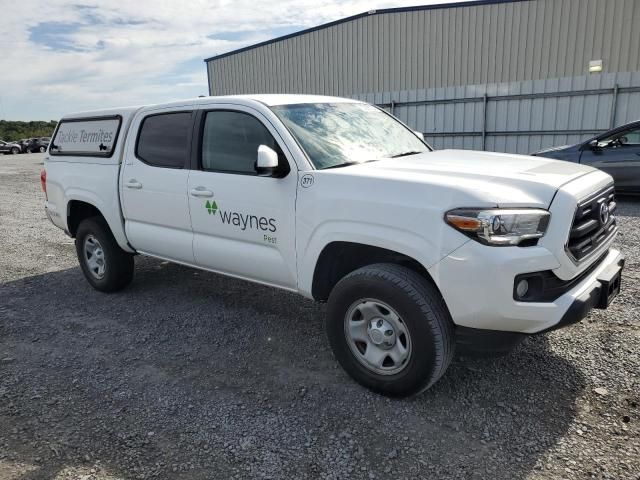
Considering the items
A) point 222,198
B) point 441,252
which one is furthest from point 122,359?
point 441,252

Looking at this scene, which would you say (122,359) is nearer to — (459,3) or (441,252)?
(441,252)

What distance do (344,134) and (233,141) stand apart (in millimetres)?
868

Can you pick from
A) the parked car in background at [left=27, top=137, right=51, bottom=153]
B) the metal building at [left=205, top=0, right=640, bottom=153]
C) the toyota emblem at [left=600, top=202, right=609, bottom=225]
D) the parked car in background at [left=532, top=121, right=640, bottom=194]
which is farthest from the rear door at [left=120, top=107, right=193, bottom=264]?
the parked car in background at [left=27, top=137, right=51, bottom=153]

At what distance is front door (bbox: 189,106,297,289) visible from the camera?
3.49 meters

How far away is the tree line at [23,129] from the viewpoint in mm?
56250

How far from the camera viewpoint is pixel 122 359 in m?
3.81

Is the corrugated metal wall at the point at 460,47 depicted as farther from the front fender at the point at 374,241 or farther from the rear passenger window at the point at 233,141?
the front fender at the point at 374,241

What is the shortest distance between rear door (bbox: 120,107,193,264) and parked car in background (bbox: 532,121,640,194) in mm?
7665

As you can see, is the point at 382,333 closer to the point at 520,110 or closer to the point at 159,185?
the point at 159,185

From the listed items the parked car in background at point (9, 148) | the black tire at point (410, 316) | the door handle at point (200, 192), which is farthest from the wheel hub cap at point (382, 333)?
the parked car in background at point (9, 148)

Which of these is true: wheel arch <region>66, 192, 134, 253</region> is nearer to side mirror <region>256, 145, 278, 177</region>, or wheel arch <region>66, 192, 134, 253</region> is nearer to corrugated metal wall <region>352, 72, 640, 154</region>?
side mirror <region>256, 145, 278, 177</region>

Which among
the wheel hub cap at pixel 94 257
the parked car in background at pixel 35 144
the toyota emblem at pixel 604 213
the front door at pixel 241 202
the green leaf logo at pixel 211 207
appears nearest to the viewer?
the toyota emblem at pixel 604 213

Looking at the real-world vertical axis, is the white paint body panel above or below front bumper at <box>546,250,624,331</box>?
above

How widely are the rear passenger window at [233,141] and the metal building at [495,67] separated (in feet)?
38.1
